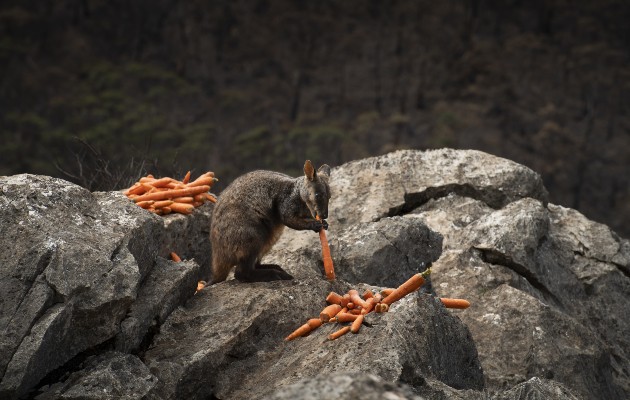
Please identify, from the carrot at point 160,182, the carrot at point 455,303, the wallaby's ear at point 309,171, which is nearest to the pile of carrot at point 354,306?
the carrot at point 455,303

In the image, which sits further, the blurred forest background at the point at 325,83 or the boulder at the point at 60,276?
the blurred forest background at the point at 325,83

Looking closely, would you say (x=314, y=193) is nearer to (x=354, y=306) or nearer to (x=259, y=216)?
(x=259, y=216)

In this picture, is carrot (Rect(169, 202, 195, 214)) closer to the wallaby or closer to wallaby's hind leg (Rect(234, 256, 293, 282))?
the wallaby

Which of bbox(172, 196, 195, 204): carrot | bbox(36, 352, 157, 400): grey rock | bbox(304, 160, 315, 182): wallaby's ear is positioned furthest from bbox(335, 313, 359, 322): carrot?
bbox(172, 196, 195, 204): carrot

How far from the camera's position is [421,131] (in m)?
40.3

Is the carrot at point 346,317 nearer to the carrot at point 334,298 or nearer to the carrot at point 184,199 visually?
the carrot at point 334,298

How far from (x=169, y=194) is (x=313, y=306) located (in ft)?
10.6

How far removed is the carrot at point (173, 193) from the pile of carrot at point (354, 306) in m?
3.25

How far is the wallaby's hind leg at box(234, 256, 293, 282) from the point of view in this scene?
926cm

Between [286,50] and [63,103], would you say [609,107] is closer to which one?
[286,50]

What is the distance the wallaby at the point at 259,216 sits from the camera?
9234 millimetres

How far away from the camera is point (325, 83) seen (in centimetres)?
4275

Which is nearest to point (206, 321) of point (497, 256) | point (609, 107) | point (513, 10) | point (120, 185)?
point (497, 256)

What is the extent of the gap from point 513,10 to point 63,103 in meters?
21.7
